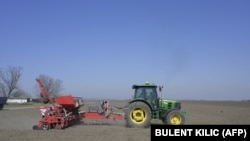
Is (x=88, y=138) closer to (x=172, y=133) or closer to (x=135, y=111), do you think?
(x=135, y=111)

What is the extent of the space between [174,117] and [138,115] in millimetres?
1929

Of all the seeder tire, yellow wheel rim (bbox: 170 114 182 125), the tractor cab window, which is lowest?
the seeder tire

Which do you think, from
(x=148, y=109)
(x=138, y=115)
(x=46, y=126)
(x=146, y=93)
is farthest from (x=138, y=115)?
(x=46, y=126)

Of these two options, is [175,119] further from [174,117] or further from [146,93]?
[146,93]

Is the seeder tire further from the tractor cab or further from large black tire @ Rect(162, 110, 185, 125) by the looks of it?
large black tire @ Rect(162, 110, 185, 125)

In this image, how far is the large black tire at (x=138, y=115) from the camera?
64.4 feet

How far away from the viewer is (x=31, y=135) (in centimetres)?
1620

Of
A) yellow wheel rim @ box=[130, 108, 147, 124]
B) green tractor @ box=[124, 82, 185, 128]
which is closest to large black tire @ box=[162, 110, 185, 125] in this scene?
green tractor @ box=[124, 82, 185, 128]

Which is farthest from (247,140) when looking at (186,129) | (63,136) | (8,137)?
(8,137)

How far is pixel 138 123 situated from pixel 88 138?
5272mm

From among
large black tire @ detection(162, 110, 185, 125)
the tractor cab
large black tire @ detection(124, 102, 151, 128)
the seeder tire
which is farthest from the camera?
the tractor cab

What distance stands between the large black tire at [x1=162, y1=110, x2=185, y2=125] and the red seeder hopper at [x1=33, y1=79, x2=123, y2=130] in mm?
2775

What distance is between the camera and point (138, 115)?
19.9 metres

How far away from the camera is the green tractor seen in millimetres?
19703
